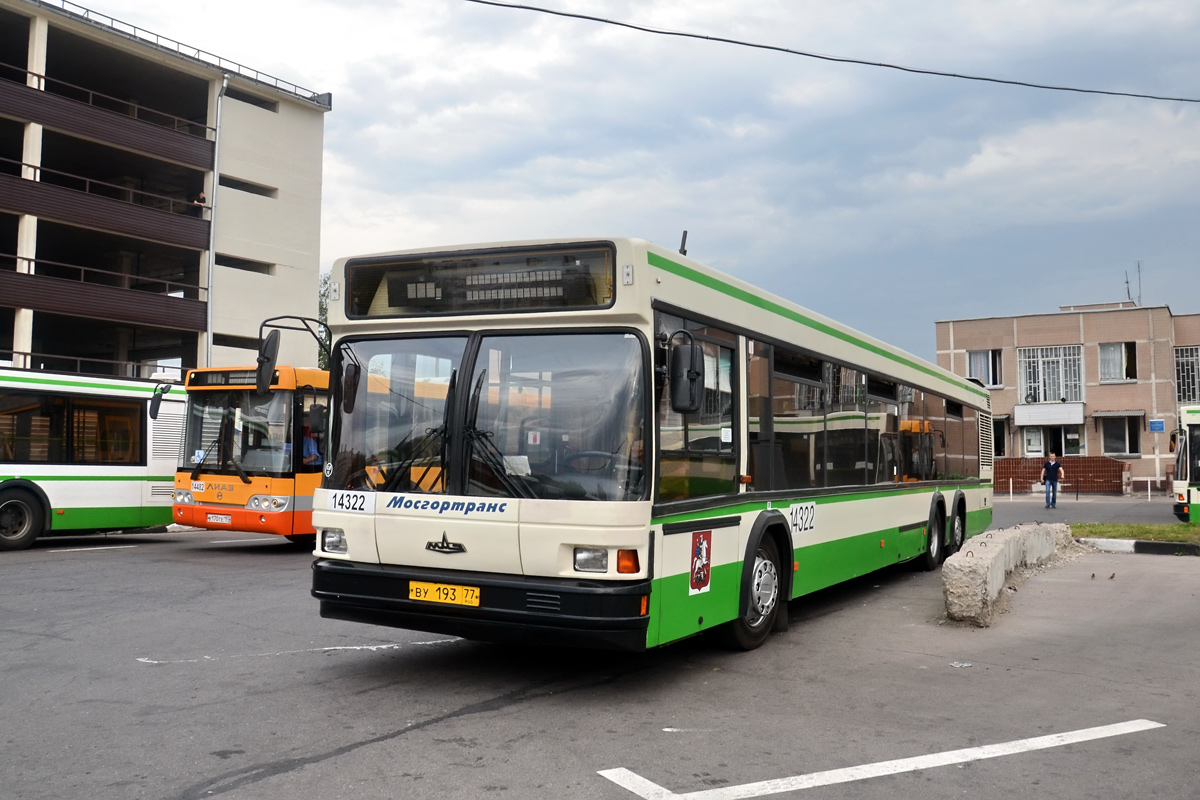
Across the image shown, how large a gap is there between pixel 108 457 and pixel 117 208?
23.2 metres

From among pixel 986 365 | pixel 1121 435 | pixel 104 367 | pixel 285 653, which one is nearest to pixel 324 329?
pixel 104 367

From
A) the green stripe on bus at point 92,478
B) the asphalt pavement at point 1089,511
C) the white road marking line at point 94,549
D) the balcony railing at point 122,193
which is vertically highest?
the balcony railing at point 122,193

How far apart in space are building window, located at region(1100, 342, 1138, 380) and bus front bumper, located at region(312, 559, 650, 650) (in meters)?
51.3

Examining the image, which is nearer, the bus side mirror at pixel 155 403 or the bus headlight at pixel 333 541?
the bus headlight at pixel 333 541

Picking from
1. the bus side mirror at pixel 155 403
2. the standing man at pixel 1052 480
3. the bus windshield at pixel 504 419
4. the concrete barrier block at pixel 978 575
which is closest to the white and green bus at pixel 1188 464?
the standing man at pixel 1052 480

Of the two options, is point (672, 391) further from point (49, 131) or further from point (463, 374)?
point (49, 131)

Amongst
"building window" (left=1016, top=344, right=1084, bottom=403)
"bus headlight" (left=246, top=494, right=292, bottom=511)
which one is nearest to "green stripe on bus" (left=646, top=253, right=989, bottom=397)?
"bus headlight" (left=246, top=494, right=292, bottom=511)

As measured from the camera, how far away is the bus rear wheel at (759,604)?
7.92 meters

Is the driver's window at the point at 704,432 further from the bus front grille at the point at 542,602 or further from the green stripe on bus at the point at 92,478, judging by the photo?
the green stripe on bus at the point at 92,478

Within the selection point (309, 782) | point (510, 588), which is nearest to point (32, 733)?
point (309, 782)

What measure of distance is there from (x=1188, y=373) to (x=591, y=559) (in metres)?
53.8

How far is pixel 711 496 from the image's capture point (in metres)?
7.27

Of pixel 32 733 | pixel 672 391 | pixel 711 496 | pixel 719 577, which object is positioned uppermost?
pixel 672 391

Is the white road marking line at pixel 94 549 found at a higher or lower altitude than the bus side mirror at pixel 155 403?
lower
